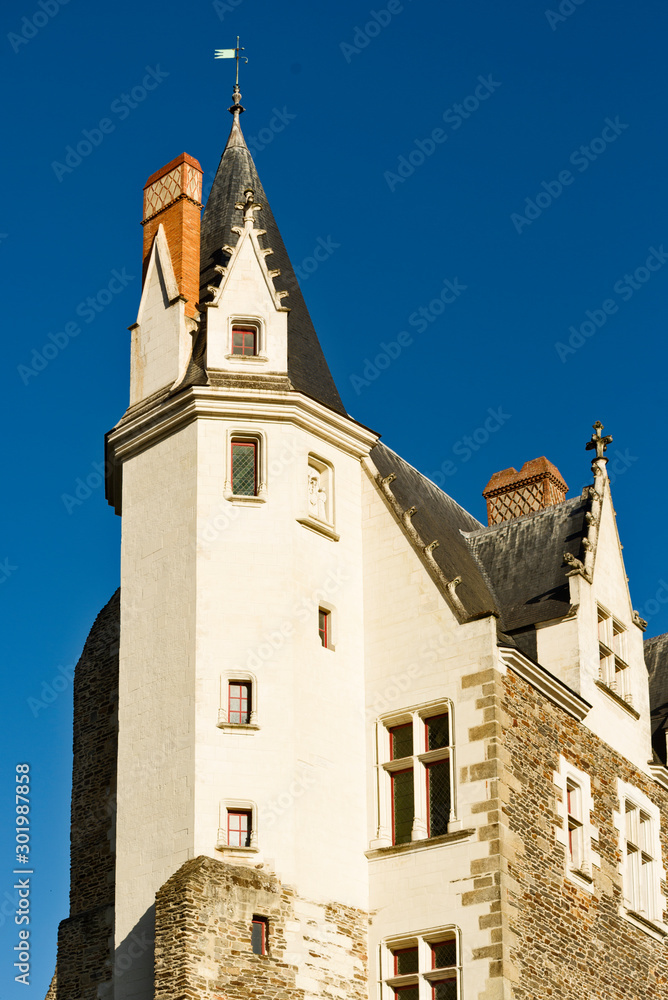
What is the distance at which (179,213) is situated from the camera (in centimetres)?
3222

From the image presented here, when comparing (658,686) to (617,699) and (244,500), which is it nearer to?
(617,699)

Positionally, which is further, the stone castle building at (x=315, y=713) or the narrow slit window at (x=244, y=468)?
the narrow slit window at (x=244, y=468)

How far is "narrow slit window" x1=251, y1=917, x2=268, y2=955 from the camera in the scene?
983 inches

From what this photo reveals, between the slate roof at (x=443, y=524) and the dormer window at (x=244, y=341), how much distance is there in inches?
138

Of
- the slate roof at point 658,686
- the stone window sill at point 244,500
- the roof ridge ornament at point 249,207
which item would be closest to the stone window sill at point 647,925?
the slate roof at point 658,686

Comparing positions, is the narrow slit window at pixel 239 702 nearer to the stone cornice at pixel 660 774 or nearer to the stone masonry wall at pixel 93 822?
the stone masonry wall at pixel 93 822

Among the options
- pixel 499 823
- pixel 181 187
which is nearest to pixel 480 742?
pixel 499 823

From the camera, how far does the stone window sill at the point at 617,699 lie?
30.9 metres

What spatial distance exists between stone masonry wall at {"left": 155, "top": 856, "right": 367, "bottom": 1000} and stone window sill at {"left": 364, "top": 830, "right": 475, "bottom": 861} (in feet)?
4.46

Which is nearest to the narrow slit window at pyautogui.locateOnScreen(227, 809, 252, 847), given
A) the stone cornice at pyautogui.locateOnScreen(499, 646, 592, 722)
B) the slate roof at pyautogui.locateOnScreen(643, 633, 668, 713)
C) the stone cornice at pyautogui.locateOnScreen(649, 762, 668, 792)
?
the stone cornice at pyautogui.locateOnScreen(499, 646, 592, 722)

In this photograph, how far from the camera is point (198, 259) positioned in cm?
3206

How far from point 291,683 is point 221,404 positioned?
5.37 m

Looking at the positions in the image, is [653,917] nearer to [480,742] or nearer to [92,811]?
[480,742]

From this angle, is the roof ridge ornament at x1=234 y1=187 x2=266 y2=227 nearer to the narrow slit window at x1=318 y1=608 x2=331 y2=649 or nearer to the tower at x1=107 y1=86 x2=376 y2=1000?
the tower at x1=107 y1=86 x2=376 y2=1000
